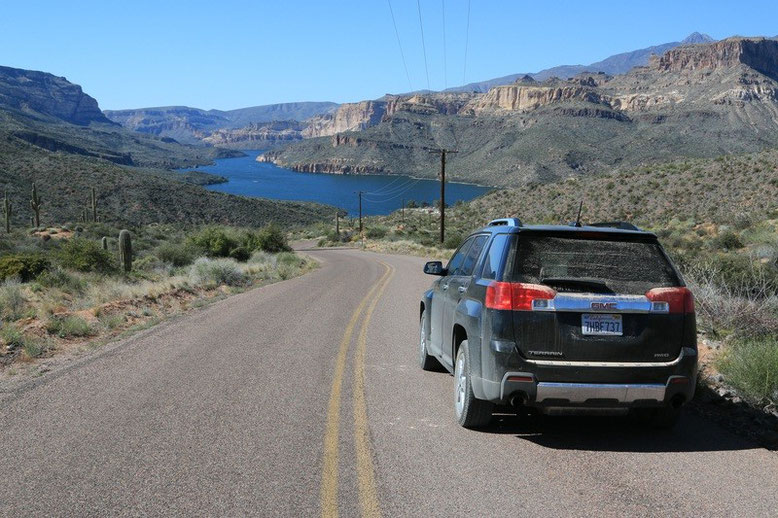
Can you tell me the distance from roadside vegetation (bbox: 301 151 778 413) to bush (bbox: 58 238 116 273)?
60.7 feet

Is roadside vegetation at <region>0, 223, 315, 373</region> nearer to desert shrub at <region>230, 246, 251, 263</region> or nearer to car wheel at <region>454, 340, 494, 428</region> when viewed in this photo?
desert shrub at <region>230, 246, 251, 263</region>

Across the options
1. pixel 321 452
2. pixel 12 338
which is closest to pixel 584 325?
pixel 321 452

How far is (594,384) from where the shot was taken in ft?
16.9

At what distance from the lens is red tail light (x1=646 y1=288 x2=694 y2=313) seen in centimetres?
527

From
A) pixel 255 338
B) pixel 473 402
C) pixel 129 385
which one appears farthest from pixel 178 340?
pixel 473 402

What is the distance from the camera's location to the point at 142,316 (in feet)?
43.9

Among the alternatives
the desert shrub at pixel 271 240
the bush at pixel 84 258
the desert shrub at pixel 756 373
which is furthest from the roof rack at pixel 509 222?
the desert shrub at pixel 271 240

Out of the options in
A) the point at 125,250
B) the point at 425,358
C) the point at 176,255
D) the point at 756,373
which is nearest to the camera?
the point at 756,373

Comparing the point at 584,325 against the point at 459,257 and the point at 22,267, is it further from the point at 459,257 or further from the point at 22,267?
the point at 22,267

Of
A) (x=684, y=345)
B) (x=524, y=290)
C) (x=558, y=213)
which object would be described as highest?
(x=524, y=290)

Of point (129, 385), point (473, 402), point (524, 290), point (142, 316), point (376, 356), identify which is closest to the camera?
point (524, 290)

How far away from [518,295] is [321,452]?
2.06 metres

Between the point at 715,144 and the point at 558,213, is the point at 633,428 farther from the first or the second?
the point at 715,144

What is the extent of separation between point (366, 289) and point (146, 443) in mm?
13258
